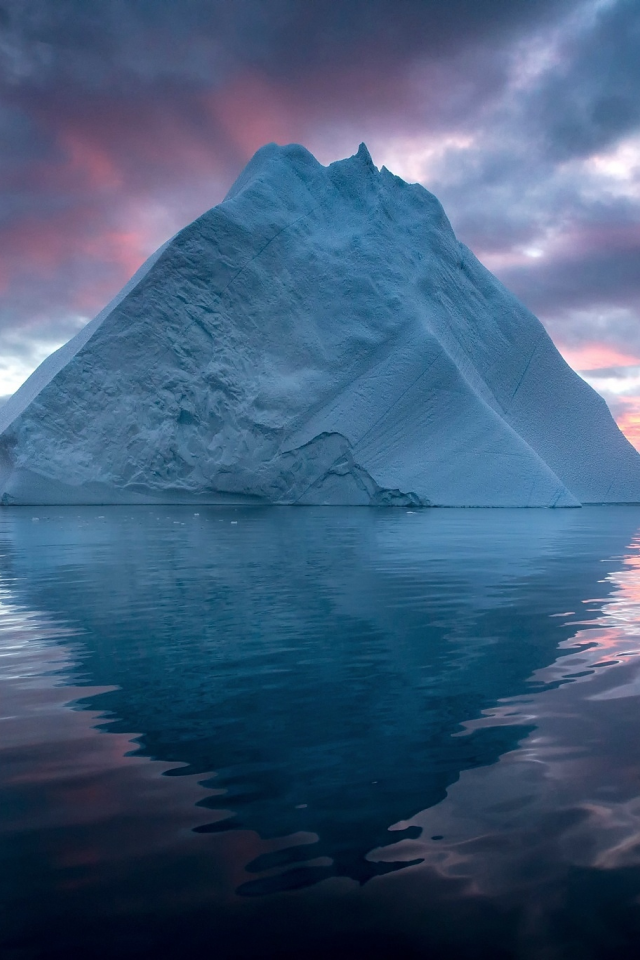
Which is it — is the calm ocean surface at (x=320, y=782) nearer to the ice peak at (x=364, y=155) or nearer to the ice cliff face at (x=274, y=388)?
the ice cliff face at (x=274, y=388)

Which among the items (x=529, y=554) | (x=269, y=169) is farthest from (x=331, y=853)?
(x=269, y=169)

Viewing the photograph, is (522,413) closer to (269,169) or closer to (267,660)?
(269,169)

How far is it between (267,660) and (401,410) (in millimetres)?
19779

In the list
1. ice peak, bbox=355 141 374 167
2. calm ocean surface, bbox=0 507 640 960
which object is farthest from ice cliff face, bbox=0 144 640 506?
calm ocean surface, bbox=0 507 640 960

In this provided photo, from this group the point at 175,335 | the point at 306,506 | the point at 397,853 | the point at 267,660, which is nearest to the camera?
the point at 397,853

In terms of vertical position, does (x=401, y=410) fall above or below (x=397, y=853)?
above

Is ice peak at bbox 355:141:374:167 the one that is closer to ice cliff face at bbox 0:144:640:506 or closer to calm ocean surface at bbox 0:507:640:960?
ice cliff face at bbox 0:144:640:506

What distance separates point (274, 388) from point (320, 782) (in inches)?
798

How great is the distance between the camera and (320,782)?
71.5 inches

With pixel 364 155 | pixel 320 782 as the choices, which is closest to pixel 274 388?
pixel 364 155

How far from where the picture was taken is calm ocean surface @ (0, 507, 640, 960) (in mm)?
1257

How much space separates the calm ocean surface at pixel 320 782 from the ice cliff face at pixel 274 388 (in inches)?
684

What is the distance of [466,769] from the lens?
1878 millimetres

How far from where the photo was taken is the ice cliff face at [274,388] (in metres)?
21.2
